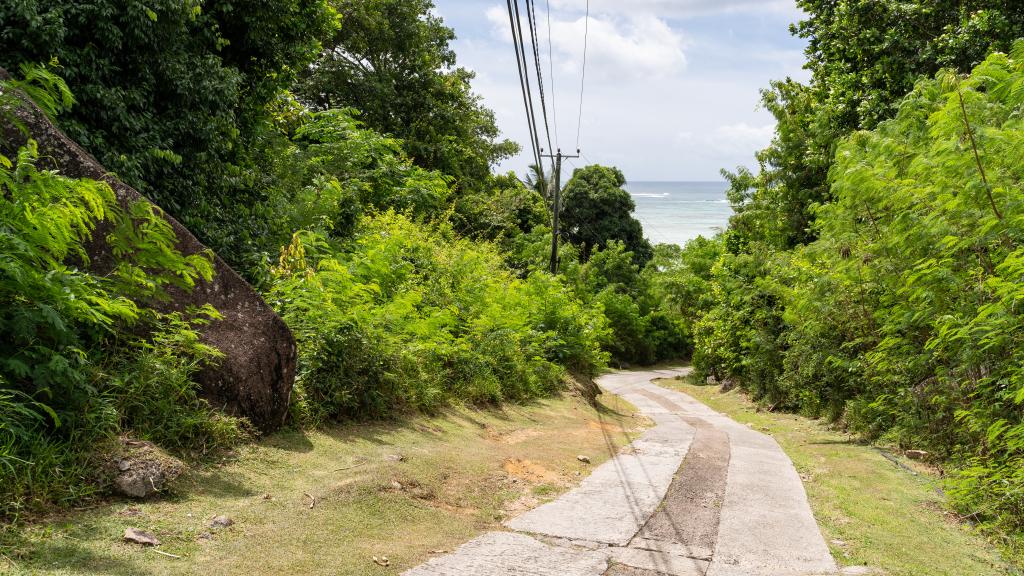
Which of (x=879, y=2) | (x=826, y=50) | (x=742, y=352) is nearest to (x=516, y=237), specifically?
(x=742, y=352)

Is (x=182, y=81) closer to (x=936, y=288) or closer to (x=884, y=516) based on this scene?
(x=936, y=288)

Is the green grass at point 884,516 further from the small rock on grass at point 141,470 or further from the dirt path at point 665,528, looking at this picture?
the small rock on grass at point 141,470

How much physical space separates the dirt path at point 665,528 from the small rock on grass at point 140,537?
182 cm

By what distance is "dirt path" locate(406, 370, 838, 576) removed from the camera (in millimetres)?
5770

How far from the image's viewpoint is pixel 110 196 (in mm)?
5738

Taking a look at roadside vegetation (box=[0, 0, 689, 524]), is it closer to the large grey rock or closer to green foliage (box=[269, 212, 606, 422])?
green foliage (box=[269, 212, 606, 422])

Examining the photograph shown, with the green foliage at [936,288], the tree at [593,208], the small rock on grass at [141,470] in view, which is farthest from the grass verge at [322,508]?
the tree at [593,208]

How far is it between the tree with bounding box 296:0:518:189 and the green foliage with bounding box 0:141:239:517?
2322 centimetres

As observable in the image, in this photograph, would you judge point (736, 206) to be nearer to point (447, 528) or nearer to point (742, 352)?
point (742, 352)

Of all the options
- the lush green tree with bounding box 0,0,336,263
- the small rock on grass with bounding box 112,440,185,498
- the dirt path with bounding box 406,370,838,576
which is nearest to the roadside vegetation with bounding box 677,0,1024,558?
the dirt path with bounding box 406,370,838,576

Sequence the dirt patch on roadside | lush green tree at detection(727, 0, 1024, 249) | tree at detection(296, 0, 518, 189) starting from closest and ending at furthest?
the dirt patch on roadside, lush green tree at detection(727, 0, 1024, 249), tree at detection(296, 0, 518, 189)

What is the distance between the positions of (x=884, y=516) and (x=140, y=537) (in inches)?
298

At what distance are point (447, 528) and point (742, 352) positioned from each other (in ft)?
73.1

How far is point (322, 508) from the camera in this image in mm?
5988
